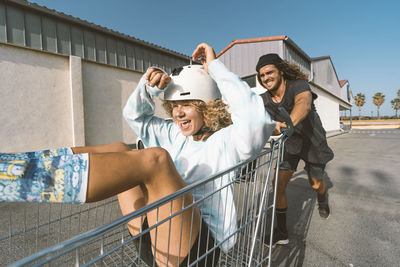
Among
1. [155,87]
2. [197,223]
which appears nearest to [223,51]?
[155,87]

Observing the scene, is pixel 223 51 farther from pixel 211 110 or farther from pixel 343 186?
pixel 211 110

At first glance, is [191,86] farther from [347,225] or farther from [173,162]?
[347,225]

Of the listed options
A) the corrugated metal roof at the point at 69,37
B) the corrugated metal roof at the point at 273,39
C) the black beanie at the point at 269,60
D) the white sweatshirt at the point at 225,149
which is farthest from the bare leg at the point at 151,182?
the corrugated metal roof at the point at 273,39

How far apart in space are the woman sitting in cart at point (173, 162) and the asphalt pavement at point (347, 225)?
1.06 m

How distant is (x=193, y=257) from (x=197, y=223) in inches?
5.9

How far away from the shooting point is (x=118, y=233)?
52.9 inches

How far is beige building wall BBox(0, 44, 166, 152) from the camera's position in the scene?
4.39m

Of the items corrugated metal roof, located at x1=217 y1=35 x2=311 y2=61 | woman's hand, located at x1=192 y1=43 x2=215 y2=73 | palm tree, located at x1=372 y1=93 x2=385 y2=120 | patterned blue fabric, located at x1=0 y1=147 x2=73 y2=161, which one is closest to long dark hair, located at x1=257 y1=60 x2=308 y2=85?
woman's hand, located at x1=192 y1=43 x2=215 y2=73

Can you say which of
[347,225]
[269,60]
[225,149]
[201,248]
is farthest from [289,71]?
[201,248]

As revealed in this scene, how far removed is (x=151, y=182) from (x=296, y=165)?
1824mm

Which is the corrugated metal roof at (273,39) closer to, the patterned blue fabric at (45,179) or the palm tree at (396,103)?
the patterned blue fabric at (45,179)

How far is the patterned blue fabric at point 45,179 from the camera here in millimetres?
613

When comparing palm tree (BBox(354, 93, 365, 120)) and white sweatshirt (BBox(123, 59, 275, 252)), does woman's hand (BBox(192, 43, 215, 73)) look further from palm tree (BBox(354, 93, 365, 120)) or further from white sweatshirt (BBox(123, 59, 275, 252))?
palm tree (BBox(354, 93, 365, 120))

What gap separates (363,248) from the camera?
5.75 feet
